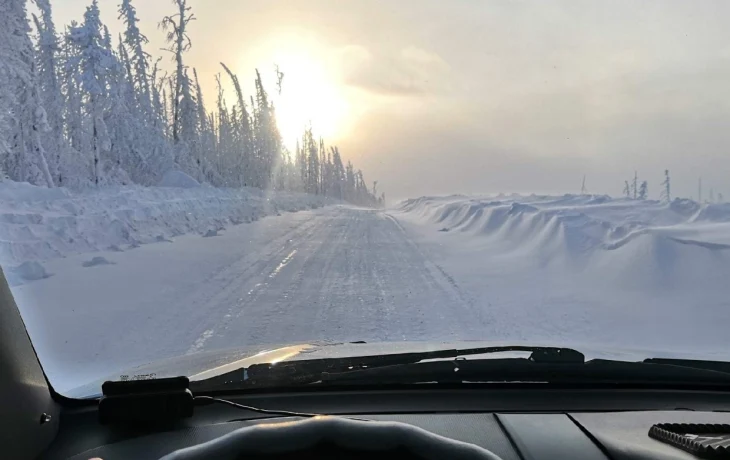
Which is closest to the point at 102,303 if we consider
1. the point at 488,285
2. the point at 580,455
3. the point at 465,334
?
the point at 465,334

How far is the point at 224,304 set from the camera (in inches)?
308

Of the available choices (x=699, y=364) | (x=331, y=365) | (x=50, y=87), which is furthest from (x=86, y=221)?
(x=50, y=87)

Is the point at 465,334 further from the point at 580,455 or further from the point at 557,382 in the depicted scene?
the point at 580,455

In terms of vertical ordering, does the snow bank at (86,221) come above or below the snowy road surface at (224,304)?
above

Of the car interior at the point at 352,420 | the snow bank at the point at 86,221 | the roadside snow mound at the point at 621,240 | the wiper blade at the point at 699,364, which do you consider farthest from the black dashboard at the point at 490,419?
the snow bank at the point at 86,221

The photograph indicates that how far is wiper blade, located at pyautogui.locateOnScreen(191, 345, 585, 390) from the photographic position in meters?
2.51

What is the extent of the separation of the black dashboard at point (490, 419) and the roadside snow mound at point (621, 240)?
8.14 metres

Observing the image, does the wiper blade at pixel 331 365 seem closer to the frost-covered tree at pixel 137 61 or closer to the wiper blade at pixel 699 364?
the wiper blade at pixel 699 364

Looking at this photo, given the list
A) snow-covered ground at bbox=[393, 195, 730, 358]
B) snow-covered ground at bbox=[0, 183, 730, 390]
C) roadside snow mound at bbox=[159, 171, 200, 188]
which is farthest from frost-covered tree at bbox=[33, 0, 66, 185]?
snow-covered ground at bbox=[393, 195, 730, 358]

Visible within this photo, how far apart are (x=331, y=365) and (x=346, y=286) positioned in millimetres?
6493

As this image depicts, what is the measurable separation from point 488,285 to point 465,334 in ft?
12.5

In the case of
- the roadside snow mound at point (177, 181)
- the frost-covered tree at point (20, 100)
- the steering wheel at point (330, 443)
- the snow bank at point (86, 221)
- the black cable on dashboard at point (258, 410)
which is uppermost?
the frost-covered tree at point (20, 100)

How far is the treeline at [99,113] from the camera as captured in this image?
30.1m

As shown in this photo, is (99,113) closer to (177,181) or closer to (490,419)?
(177,181)
